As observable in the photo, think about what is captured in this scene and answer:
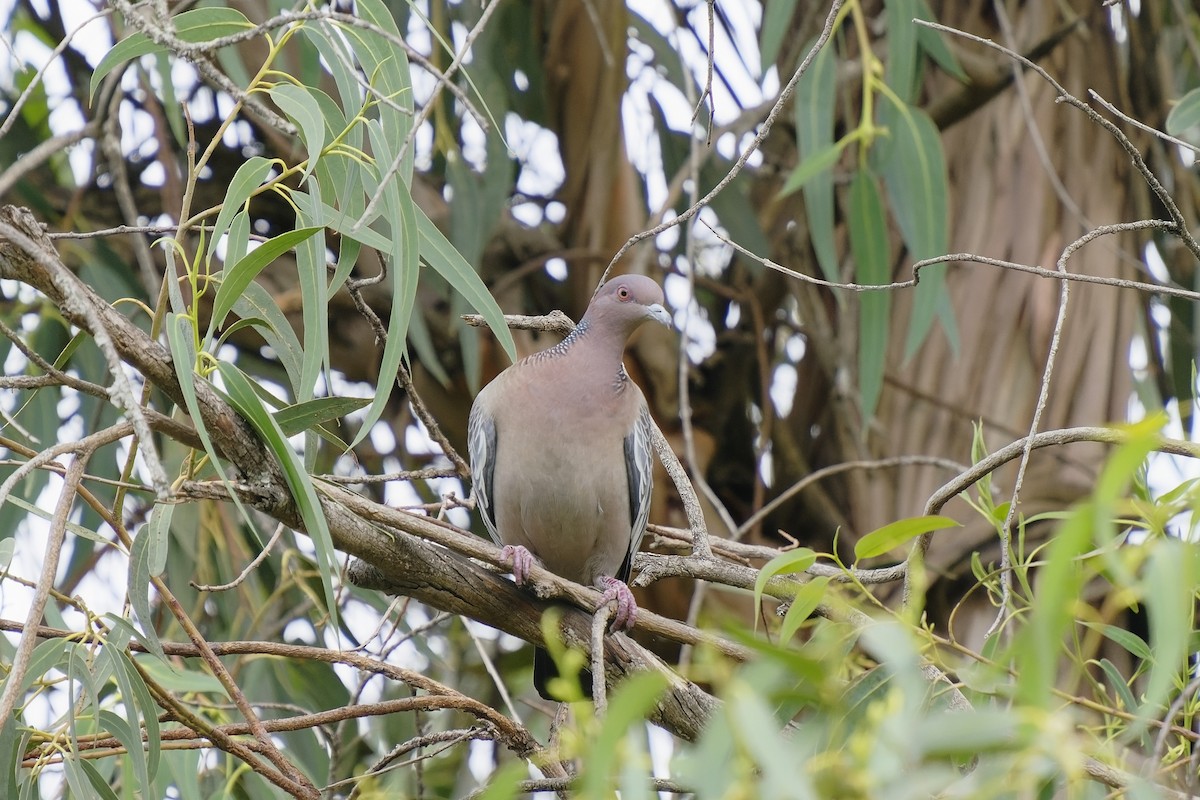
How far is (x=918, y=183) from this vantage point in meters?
3.35

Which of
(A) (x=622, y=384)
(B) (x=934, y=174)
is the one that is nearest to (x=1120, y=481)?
(A) (x=622, y=384)

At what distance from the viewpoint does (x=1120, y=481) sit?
2.87 feet

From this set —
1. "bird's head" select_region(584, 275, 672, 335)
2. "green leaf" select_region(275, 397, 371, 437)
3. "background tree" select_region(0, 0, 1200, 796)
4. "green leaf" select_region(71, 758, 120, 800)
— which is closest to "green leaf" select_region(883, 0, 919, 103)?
"background tree" select_region(0, 0, 1200, 796)

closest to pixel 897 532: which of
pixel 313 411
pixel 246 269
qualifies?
pixel 313 411

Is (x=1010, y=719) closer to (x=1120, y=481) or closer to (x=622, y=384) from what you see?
(x=1120, y=481)

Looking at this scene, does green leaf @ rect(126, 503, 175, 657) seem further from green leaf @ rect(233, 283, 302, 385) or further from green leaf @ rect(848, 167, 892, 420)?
green leaf @ rect(848, 167, 892, 420)

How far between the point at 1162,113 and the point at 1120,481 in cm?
382

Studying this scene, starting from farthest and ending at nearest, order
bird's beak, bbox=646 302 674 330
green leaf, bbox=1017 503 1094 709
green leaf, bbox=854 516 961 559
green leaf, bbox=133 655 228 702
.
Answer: bird's beak, bbox=646 302 674 330, green leaf, bbox=133 655 228 702, green leaf, bbox=854 516 961 559, green leaf, bbox=1017 503 1094 709

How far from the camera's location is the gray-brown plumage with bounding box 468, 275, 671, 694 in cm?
279

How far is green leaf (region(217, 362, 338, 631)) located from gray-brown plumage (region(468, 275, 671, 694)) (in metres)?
1.20

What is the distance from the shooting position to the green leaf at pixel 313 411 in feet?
5.69

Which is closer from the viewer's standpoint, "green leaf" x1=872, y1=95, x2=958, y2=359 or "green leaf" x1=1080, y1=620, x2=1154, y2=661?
"green leaf" x1=1080, y1=620, x2=1154, y2=661

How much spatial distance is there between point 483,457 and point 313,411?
116 centimetres

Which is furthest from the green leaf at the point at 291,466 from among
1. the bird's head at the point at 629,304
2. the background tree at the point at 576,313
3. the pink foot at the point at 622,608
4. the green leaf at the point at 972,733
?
the bird's head at the point at 629,304
